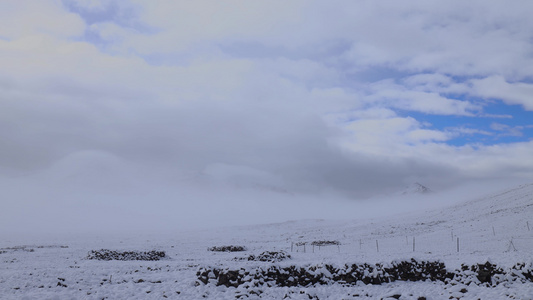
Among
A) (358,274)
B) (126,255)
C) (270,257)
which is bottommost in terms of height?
Result: (126,255)

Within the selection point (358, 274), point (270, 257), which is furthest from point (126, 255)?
point (358, 274)

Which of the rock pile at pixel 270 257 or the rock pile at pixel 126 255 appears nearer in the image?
the rock pile at pixel 270 257

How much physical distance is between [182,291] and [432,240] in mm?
38219

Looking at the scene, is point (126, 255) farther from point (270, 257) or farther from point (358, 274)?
point (358, 274)

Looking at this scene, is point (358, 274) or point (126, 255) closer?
point (358, 274)

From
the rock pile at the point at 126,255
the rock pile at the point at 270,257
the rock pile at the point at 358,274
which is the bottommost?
the rock pile at the point at 126,255

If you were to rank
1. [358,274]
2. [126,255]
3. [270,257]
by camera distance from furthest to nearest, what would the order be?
[126,255]
[270,257]
[358,274]

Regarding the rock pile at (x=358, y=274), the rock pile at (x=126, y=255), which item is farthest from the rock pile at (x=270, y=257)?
the rock pile at (x=358, y=274)

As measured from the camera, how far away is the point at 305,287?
1775 centimetres

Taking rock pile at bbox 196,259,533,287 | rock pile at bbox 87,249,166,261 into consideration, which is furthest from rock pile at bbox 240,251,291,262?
rock pile at bbox 196,259,533,287

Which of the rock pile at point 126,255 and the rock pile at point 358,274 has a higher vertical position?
the rock pile at point 358,274

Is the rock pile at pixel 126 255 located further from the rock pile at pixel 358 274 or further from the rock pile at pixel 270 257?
the rock pile at pixel 358 274

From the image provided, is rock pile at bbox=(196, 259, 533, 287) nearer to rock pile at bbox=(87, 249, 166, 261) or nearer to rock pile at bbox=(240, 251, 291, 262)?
rock pile at bbox=(240, 251, 291, 262)

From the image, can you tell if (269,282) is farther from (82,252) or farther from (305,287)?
(82,252)
